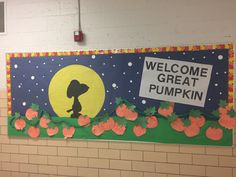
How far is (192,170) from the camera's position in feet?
9.28

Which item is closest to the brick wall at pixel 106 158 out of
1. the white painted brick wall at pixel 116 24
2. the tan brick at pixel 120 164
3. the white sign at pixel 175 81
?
the tan brick at pixel 120 164

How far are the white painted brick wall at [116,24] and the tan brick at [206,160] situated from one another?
1049 mm

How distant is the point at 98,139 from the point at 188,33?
4.44 feet

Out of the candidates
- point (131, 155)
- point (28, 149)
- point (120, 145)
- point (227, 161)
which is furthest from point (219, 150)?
point (28, 149)

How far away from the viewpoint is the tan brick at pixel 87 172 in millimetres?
3107

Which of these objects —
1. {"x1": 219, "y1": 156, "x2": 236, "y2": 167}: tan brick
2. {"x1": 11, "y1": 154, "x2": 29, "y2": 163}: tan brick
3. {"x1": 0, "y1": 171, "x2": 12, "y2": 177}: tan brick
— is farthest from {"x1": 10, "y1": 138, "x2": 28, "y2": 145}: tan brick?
{"x1": 219, "y1": 156, "x2": 236, "y2": 167}: tan brick

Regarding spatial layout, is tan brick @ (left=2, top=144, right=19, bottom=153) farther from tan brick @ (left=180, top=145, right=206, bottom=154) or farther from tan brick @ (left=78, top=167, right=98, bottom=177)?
tan brick @ (left=180, top=145, right=206, bottom=154)

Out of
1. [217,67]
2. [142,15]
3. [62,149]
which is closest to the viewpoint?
[217,67]

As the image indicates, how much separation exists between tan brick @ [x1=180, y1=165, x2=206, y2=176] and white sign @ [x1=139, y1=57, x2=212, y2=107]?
0.58 meters

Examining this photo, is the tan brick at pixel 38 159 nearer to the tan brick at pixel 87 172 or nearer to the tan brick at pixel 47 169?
the tan brick at pixel 47 169

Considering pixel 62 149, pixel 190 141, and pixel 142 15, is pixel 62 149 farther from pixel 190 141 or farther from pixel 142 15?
pixel 142 15

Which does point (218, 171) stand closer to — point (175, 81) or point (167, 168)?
point (167, 168)

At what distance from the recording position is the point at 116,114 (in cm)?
299

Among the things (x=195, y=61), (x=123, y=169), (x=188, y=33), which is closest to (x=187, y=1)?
(x=188, y=33)
